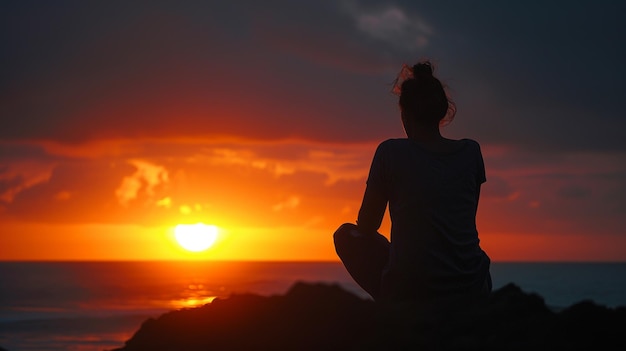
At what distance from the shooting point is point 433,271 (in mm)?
4531

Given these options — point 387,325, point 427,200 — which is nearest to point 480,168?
point 427,200

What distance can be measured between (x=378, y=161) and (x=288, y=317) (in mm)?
1260

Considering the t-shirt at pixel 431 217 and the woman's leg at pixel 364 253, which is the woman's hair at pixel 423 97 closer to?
the t-shirt at pixel 431 217

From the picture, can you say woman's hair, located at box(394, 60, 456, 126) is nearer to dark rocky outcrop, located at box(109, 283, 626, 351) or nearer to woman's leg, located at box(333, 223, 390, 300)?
woman's leg, located at box(333, 223, 390, 300)

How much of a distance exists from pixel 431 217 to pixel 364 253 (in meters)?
0.77

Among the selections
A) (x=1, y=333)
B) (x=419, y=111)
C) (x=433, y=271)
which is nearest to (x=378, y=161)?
(x=419, y=111)

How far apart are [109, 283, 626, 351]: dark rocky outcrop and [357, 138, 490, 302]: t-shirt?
602mm

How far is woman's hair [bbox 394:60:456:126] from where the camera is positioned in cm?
482

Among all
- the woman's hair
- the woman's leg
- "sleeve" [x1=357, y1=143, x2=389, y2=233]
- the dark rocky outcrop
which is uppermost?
the woman's hair

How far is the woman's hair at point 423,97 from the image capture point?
4816mm

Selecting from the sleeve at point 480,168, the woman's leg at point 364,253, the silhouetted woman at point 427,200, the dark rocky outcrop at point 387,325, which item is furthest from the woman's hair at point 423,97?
the dark rocky outcrop at point 387,325

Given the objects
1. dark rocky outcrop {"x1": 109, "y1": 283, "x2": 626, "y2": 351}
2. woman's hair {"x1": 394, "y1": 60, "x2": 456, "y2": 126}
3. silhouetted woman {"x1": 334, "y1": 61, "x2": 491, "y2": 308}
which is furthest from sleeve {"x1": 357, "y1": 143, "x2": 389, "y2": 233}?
dark rocky outcrop {"x1": 109, "y1": 283, "x2": 626, "y2": 351}

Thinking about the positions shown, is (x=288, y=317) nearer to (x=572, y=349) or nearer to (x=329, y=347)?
(x=329, y=347)

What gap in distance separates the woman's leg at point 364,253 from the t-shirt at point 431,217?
417 mm
